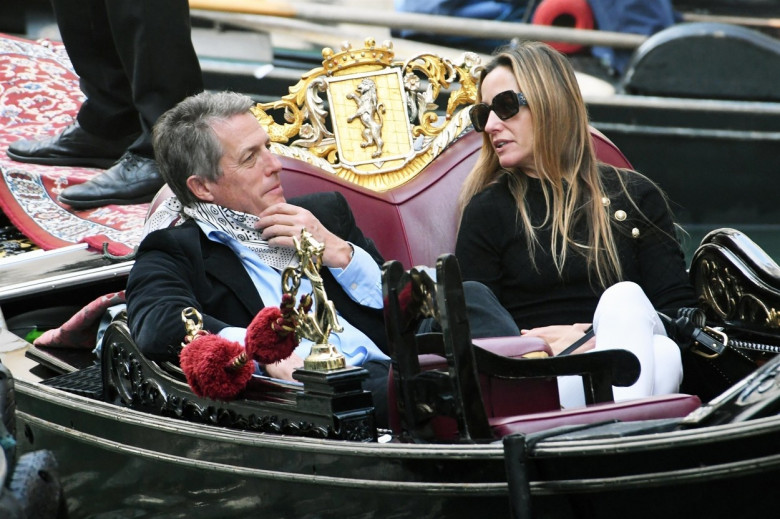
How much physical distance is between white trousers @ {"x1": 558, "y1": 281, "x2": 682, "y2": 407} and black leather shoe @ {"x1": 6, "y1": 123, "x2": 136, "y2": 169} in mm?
2147

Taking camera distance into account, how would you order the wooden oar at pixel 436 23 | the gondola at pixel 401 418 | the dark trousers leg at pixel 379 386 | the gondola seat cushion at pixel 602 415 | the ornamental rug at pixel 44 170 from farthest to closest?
the wooden oar at pixel 436 23
the ornamental rug at pixel 44 170
the dark trousers leg at pixel 379 386
the gondola seat cushion at pixel 602 415
the gondola at pixel 401 418

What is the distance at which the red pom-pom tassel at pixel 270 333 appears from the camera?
5.77 ft

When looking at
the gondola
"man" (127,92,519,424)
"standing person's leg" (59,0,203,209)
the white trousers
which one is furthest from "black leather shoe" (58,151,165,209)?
the white trousers

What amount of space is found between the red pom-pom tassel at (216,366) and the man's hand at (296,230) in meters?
0.39

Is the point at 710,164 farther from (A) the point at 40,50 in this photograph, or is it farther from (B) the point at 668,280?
(B) the point at 668,280

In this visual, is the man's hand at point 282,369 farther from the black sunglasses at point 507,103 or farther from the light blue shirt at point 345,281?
the black sunglasses at point 507,103

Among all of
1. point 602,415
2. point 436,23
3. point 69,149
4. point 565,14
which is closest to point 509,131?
point 602,415

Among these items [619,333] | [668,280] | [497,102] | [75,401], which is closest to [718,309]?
[668,280]

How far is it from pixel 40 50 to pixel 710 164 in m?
2.80

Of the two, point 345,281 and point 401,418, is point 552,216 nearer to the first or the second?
→ point 345,281

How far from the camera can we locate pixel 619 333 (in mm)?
2018

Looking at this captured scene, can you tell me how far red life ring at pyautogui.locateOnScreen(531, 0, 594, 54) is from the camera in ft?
18.6

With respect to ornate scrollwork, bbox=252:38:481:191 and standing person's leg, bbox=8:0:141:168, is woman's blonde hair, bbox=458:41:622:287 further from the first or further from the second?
standing person's leg, bbox=8:0:141:168

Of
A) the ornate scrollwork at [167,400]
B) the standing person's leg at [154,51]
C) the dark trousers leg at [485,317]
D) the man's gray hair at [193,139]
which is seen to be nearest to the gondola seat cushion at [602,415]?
the ornate scrollwork at [167,400]
